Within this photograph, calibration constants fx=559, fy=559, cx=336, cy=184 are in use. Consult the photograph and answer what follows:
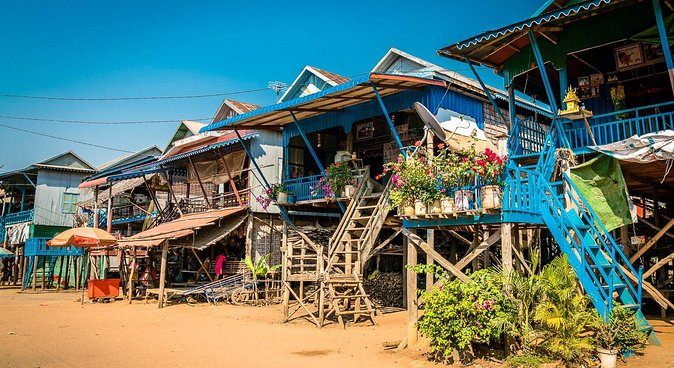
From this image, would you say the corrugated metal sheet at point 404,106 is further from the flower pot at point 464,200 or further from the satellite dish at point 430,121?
the flower pot at point 464,200

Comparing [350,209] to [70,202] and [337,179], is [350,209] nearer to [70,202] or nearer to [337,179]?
[337,179]

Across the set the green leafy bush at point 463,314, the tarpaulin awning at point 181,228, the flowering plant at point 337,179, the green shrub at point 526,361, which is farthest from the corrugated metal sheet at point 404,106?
the green shrub at point 526,361

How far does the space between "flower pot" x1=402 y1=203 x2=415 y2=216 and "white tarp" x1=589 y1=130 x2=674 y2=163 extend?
381 centimetres

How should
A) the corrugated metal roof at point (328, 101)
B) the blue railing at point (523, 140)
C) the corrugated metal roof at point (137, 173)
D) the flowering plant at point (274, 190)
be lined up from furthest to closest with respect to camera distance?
the corrugated metal roof at point (137, 173) → the flowering plant at point (274, 190) → the corrugated metal roof at point (328, 101) → the blue railing at point (523, 140)

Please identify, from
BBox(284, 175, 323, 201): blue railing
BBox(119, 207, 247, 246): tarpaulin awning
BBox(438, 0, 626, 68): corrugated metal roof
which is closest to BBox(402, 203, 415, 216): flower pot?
BBox(438, 0, 626, 68): corrugated metal roof

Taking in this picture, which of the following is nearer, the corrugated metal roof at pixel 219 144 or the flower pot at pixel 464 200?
the flower pot at pixel 464 200

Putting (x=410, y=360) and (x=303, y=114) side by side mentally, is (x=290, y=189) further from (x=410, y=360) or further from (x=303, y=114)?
(x=410, y=360)

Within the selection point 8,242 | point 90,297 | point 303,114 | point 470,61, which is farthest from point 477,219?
point 8,242

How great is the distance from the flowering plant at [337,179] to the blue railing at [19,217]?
2355 cm

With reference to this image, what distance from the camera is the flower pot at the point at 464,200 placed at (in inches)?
380

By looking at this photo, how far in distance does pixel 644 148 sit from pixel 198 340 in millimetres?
9360

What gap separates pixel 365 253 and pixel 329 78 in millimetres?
9302

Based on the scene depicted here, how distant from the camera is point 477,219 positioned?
967 cm

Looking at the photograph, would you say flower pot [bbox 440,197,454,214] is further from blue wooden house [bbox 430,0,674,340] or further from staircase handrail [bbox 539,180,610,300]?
staircase handrail [bbox 539,180,610,300]
